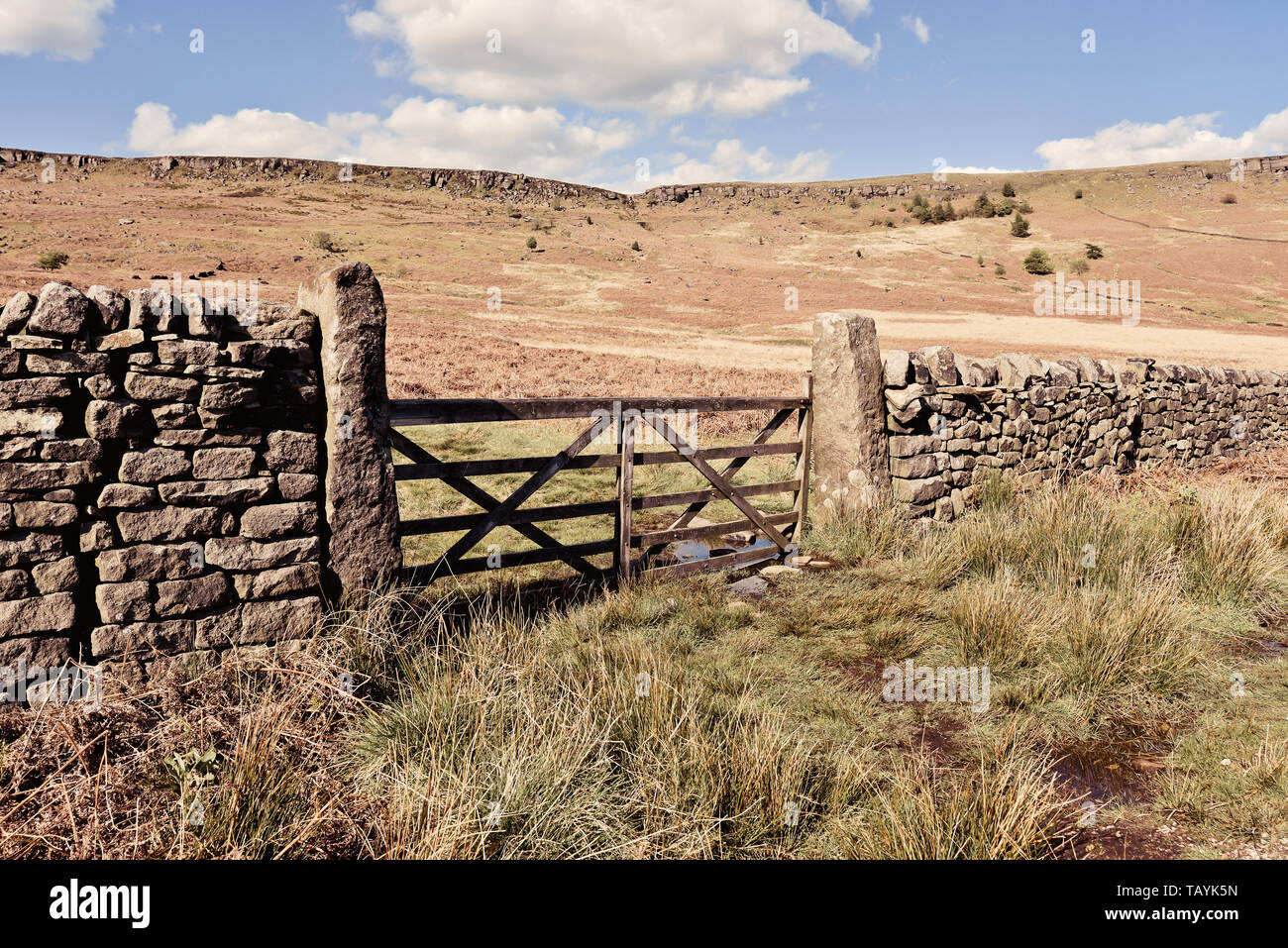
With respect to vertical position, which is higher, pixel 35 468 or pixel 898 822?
pixel 35 468

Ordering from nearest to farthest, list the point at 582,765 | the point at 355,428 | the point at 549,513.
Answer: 1. the point at 582,765
2. the point at 355,428
3. the point at 549,513

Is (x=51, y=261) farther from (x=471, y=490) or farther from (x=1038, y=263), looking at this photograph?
(x=1038, y=263)

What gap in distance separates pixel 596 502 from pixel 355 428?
2.68 m

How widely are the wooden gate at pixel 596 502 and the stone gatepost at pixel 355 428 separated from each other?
327 millimetres

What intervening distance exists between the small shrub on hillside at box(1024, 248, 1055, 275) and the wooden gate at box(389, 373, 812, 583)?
1889 inches

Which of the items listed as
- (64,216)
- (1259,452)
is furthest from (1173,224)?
(64,216)

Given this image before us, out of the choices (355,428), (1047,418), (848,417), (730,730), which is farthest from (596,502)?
(1047,418)

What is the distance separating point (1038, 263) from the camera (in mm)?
48438

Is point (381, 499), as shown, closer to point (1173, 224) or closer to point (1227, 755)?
point (1227, 755)

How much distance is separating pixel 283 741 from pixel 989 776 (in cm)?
327

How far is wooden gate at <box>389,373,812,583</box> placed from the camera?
5223 mm

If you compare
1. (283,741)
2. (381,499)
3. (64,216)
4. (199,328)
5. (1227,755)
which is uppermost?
(64,216)

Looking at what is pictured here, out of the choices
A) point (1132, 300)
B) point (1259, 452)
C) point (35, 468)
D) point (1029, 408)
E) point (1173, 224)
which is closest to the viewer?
point (35, 468)

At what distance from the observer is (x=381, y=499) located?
462 centimetres
